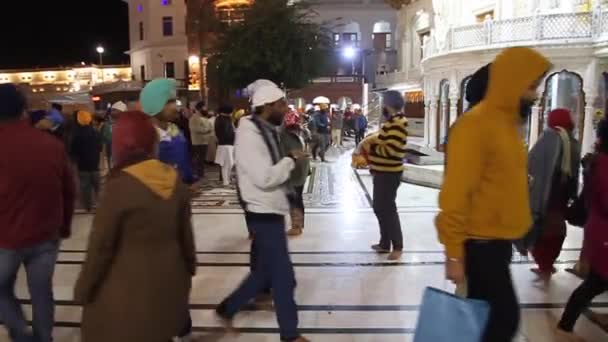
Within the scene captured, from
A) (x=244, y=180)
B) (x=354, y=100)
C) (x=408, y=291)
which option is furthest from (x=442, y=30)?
(x=244, y=180)

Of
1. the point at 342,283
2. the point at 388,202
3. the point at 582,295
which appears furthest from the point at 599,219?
the point at 388,202

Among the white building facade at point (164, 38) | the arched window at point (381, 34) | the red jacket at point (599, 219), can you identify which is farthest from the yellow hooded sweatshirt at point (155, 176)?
the white building facade at point (164, 38)

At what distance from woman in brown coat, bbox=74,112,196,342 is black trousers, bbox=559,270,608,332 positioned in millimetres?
2525

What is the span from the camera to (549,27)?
1346 centimetres

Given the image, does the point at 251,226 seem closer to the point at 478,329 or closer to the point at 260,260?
the point at 260,260

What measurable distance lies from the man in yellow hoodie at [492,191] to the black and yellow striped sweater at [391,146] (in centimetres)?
276

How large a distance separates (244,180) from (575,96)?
50.7 ft

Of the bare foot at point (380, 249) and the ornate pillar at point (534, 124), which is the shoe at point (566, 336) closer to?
the bare foot at point (380, 249)

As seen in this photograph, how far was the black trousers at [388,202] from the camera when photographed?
539 cm

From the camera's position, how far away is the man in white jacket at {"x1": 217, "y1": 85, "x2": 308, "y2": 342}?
129 inches

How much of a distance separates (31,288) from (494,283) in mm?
2365

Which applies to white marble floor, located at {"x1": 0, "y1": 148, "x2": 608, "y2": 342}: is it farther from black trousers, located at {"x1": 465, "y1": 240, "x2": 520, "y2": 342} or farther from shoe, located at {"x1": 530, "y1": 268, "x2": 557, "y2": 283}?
black trousers, located at {"x1": 465, "y1": 240, "x2": 520, "y2": 342}

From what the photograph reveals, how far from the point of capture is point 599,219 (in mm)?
3273

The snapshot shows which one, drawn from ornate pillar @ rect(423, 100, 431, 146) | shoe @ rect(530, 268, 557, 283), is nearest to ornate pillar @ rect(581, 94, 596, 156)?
ornate pillar @ rect(423, 100, 431, 146)
